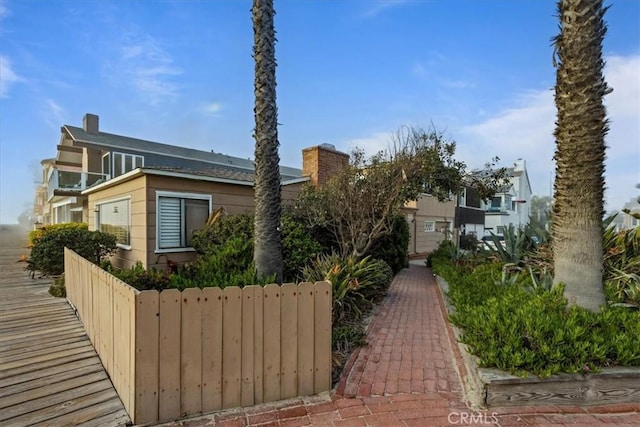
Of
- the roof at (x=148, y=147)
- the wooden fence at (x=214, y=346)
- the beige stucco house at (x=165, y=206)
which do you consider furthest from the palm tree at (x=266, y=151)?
the roof at (x=148, y=147)

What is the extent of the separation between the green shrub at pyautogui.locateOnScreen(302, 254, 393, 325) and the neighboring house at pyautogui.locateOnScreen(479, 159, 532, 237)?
28819 millimetres

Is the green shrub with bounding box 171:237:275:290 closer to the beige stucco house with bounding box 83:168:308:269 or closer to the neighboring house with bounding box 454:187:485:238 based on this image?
the beige stucco house with bounding box 83:168:308:269

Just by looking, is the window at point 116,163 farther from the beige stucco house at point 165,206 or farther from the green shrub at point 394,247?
the green shrub at point 394,247

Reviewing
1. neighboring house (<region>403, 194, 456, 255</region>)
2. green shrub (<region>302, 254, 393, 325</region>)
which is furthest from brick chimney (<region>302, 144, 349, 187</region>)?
neighboring house (<region>403, 194, 456, 255</region>)

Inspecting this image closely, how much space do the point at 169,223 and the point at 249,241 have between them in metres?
2.71

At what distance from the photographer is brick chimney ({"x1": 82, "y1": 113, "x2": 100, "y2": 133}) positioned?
22328mm

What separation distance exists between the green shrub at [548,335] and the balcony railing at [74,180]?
817 inches

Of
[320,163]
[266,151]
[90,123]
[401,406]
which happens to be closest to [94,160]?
[90,123]

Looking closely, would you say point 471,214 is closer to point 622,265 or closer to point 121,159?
point 622,265

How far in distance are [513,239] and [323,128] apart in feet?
34.5

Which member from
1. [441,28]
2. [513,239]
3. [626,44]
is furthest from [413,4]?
[513,239]

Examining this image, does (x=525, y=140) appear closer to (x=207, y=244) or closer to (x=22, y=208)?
(x=207, y=244)

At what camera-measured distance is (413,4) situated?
8758 millimetres

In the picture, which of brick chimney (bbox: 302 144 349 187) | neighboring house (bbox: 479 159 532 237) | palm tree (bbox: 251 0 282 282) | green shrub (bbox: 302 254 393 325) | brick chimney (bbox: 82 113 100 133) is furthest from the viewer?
neighboring house (bbox: 479 159 532 237)
